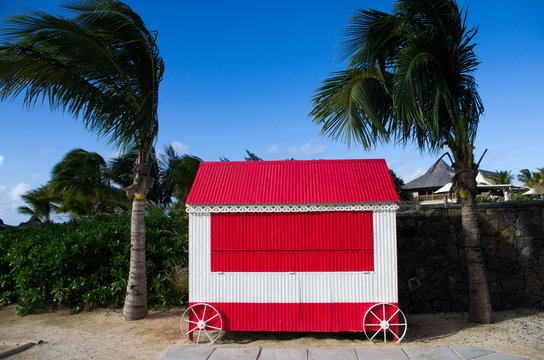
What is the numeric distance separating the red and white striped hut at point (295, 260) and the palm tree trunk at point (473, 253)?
1.83 meters

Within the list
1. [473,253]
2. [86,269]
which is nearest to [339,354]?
[473,253]

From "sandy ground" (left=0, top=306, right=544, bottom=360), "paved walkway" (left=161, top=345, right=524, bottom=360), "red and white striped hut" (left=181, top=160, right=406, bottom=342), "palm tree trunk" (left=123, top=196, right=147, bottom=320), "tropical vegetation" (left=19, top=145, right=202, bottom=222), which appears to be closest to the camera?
"paved walkway" (left=161, top=345, right=524, bottom=360)

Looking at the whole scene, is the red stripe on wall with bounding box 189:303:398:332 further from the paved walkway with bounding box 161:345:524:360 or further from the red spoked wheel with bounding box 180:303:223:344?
the paved walkway with bounding box 161:345:524:360

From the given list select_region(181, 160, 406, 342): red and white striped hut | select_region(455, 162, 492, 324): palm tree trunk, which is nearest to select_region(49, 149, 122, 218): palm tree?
select_region(181, 160, 406, 342): red and white striped hut

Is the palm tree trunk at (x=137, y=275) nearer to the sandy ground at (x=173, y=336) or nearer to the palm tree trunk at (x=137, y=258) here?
the palm tree trunk at (x=137, y=258)

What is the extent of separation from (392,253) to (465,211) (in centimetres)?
214

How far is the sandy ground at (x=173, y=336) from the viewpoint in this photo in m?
5.53

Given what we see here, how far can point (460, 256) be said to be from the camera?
7.80 meters

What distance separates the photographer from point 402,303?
779cm

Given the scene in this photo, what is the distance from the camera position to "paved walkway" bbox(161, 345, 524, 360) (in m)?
4.96

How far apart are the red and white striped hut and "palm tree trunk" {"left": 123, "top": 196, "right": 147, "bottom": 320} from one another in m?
1.85

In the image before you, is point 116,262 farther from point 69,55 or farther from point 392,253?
point 392,253

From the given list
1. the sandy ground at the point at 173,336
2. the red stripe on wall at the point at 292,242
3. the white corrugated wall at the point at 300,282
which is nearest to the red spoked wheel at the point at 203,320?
the white corrugated wall at the point at 300,282

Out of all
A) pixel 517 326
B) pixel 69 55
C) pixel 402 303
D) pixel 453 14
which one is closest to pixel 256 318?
pixel 402 303
